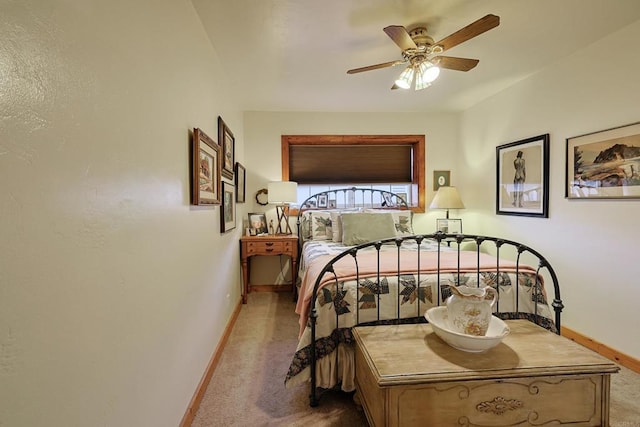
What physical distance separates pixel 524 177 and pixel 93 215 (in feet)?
11.7

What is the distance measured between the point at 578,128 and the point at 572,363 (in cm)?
211

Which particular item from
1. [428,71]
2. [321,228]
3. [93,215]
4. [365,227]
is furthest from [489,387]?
[321,228]

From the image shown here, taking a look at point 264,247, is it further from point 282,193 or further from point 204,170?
point 204,170

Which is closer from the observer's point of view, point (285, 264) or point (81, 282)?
point (81, 282)

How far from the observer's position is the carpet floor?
5.52 ft

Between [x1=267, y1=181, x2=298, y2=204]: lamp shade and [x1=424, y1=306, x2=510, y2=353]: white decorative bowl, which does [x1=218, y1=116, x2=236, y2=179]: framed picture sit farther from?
[x1=424, y1=306, x2=510, y2=353]: white decorative bowl

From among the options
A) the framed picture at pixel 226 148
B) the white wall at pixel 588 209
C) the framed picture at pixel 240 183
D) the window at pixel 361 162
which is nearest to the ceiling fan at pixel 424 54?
the white wall at pixel 588 209

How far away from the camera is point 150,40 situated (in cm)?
128

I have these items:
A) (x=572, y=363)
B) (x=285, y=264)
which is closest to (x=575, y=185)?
(x=572, y=363)

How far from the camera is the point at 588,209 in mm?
2459

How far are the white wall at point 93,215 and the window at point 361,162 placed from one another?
2.58 meters

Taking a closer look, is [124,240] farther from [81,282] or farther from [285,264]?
[285,264]

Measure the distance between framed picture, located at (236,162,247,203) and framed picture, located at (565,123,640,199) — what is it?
315cm

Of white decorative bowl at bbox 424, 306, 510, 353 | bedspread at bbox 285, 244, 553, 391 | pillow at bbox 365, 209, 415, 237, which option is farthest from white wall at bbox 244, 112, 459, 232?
white decorative bowl at bbox 424, 306, 510, 353
